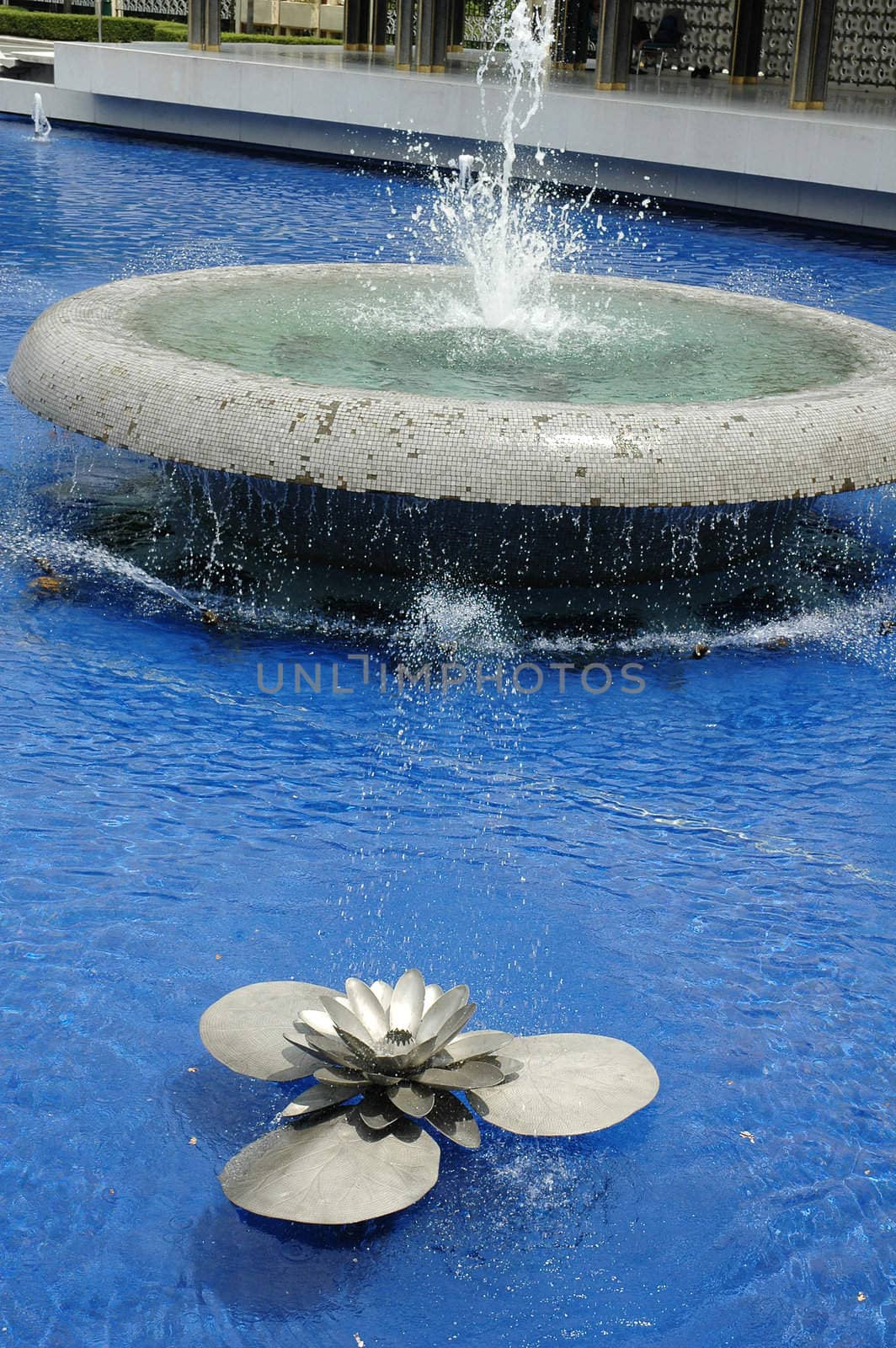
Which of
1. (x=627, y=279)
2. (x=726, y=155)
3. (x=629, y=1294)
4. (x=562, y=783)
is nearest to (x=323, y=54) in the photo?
(x=726, y=155)

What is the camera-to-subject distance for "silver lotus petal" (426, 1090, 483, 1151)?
9.32 feet

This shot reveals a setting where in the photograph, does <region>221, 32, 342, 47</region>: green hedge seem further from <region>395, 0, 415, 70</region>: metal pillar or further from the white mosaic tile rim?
the white mosaic tile rim

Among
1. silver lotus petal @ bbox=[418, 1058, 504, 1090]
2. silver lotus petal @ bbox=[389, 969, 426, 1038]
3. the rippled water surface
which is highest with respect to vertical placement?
the rippled water surface

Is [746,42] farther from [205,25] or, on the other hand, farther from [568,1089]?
[568,1089]

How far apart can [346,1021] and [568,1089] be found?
480 mm

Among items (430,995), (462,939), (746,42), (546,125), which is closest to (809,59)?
(546,125)

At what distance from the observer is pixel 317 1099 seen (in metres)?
2.88

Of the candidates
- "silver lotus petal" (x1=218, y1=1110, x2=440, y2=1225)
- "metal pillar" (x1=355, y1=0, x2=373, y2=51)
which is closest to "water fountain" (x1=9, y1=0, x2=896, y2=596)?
"silver lotus petal" (x1=218, y1=1110, x2=440, y2=1225)

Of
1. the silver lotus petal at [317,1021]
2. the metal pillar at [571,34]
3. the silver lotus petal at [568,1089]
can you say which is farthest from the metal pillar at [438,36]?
the silver lotus petal at [317,1021]

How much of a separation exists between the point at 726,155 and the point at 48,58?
457 inches

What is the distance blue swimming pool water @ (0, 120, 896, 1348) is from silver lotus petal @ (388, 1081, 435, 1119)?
17 cm

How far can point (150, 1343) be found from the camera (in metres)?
2.53

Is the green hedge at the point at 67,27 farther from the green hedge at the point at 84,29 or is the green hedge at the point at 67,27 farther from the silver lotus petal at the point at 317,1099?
the silver lotus petal at the point at 317,1099

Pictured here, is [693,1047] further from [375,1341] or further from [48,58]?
[48,58]
